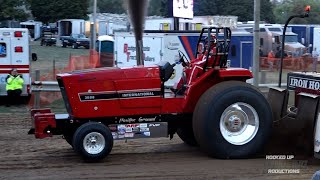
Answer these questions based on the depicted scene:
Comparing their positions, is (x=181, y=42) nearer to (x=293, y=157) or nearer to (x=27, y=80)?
(x=27, y=80)

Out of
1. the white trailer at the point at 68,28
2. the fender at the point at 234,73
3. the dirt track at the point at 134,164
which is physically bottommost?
the dirt track at the point at 134,164

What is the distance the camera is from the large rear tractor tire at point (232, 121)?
903cm

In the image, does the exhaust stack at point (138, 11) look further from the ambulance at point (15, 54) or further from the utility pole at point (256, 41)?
the ambulance at point (15, 54)

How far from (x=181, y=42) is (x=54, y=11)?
5674cm

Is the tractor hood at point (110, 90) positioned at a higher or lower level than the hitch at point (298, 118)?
higher

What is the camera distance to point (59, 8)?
246 ft

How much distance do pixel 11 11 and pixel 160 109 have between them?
60.8 metres

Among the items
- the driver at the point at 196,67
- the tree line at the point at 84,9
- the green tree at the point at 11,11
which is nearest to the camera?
the driver at the point at 196,67

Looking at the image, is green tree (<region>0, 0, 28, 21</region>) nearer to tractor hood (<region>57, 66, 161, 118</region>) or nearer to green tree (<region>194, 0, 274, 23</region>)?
green tree (<region>194, 0, 274, 23</region>)

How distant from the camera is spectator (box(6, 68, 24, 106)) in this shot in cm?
1747

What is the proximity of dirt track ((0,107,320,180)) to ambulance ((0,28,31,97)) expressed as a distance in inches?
290

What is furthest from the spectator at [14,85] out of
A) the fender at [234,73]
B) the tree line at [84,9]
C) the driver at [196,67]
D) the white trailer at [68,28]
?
the white trailer at [68,28]

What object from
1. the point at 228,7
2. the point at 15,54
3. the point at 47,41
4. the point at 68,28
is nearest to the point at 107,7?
the point at 228,7

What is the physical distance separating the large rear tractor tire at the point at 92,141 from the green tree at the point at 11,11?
5976 cm
